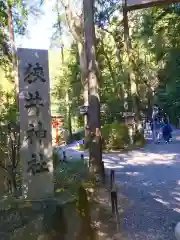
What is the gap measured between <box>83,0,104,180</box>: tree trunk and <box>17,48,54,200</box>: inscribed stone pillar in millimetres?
Answer: 3432

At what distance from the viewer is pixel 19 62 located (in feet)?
17.3

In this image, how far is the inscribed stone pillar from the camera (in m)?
5.24

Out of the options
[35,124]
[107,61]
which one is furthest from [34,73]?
[107,61]

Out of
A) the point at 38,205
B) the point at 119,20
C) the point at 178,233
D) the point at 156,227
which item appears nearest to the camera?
the point at 178,233

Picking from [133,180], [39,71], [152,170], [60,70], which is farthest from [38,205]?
[60,70]

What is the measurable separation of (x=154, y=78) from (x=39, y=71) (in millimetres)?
25101

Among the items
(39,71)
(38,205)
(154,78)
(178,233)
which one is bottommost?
(38,205)

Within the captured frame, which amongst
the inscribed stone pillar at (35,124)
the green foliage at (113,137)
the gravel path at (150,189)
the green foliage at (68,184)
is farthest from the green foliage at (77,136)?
the inscribed stone pillar at (35,124)

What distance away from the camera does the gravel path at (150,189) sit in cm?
600

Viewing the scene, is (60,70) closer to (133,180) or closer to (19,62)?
(133,180)

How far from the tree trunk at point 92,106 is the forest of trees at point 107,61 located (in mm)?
25

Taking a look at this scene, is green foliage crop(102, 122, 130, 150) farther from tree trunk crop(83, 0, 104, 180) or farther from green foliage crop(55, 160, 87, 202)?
tree trunk crop(83, 0, 104, 180)

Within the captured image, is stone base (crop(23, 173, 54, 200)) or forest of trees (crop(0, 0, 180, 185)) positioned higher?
forest of trees (crop(0, 0, 180, 185))

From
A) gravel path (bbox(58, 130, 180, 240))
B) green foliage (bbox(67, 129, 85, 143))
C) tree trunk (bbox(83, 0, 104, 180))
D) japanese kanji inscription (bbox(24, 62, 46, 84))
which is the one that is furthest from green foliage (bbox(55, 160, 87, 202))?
green foliage (bbox(67, 129, 85, 143))
